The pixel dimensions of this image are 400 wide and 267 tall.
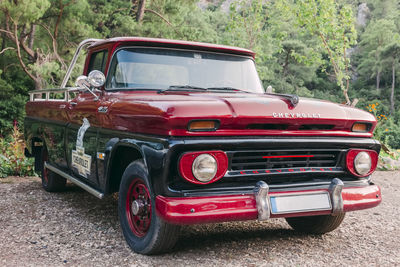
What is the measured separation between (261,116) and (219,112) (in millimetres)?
347

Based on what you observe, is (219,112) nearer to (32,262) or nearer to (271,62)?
→ (32,262)

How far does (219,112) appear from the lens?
9.97 feet

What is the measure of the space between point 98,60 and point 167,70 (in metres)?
1.01

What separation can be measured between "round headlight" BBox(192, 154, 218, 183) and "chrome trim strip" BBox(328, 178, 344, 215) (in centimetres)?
101

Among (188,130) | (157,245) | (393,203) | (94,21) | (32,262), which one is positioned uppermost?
(94,21)

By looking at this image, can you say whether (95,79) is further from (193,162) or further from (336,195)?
(336,195)

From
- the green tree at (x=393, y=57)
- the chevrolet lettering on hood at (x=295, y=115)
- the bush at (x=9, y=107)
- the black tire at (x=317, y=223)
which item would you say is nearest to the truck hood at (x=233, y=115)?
the chevrolet lettering on hood at (x=295, y=115)

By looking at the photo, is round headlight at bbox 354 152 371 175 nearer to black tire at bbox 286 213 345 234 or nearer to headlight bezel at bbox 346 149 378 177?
headlight bezel at bbox 346 149 378 177

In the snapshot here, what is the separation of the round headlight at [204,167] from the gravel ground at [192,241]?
2.51ft

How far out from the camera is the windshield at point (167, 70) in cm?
407

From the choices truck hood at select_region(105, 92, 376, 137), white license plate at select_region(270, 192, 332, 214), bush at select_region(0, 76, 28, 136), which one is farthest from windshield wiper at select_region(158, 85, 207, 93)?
bush at select_region(0, 76, 28, 136)

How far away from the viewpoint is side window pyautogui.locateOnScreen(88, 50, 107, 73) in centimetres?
450

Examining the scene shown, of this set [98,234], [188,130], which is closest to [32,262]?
[98,234]

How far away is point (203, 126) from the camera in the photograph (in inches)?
119
